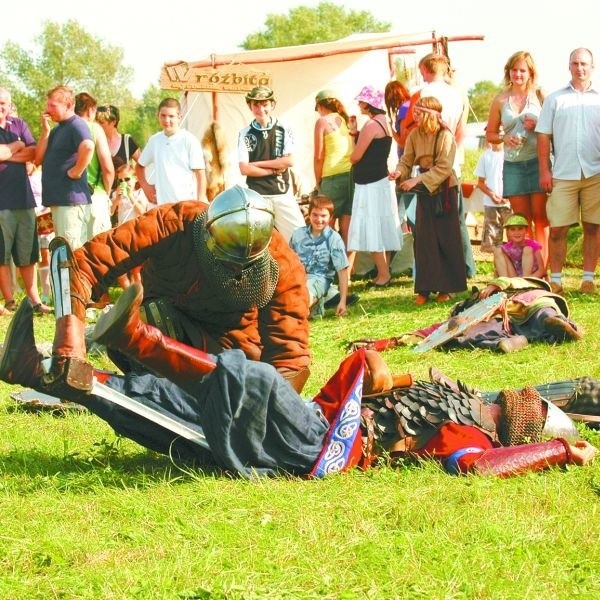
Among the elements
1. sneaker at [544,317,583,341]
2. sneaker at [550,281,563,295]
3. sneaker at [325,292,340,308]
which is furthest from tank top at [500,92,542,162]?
sneaker at [544,317,583,341]

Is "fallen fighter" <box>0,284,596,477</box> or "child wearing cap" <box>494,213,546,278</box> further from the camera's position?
"child wearing cap" <box>494,213,546,278</box>

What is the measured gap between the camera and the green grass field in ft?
10.8

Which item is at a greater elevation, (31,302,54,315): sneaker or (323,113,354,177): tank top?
(323,113,354,177): tank top

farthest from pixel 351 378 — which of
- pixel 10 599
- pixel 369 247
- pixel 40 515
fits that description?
pixel 369 247

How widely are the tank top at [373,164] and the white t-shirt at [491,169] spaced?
7.28ft

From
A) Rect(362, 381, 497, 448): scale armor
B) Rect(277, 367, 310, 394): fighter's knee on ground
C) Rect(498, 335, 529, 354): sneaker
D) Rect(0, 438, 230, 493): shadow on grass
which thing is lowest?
Rect(498, 335, 529, 354): sneaker

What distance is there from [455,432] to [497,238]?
8044 mm

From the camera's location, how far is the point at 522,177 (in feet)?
30.6

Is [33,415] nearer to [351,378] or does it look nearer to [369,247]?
[351,378]

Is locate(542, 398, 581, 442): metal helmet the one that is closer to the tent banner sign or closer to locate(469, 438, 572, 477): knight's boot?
locate(469, 438, 572, 477): knight's boot

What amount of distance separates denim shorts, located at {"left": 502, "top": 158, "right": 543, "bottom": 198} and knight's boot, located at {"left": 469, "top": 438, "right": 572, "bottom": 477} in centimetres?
519

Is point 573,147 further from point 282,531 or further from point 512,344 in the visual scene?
point 282,531

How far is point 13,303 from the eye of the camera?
33.5 feet

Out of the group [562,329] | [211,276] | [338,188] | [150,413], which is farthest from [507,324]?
[150,413]
